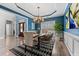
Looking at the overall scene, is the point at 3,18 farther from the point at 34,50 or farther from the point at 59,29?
the point at 59,29

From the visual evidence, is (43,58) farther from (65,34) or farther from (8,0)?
(8,0)

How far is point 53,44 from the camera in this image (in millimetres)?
2346

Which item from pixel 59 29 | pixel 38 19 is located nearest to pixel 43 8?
pixel 38 19

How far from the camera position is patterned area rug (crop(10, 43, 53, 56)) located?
7.45 feet

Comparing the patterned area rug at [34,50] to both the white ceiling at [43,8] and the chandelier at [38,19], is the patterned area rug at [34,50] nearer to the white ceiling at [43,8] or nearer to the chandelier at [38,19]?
the chandelier at [38,19]

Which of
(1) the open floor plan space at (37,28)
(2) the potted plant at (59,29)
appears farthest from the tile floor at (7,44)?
(2) the potted plant at (59,29)

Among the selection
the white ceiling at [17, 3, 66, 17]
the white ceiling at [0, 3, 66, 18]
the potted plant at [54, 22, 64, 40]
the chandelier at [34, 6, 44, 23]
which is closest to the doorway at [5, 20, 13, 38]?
the white ceiling at [0, 3, 66, 18]

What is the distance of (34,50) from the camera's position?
2.35 metres

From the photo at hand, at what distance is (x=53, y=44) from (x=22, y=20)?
89 cm

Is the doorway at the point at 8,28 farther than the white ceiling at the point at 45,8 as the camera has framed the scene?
Yes

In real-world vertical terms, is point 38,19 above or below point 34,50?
above

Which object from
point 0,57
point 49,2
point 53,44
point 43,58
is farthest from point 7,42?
point 49,2

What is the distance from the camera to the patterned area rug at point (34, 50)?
2270 millimetres

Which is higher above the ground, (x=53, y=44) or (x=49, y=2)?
(x=49, y=2)
